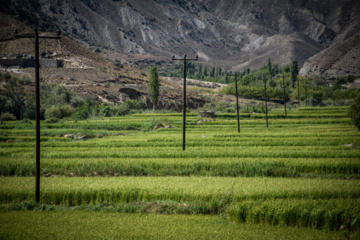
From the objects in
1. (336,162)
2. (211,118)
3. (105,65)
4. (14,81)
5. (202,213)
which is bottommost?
(202,213)

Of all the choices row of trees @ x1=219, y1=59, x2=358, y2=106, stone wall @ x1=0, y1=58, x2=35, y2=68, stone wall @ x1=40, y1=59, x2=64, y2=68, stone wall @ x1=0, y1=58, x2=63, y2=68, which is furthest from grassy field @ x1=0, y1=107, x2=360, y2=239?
stone wall @ x1=0, y1=58, x2=35, y2=68

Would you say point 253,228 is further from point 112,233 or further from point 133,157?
point 133,157

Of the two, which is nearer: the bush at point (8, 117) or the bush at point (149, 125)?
the bush at point (149, 125)

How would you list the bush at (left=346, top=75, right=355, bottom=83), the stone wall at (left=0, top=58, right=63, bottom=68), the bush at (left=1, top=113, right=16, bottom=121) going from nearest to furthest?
the bush at (left=1, top=113, right=16, bottom=121), the stone wall at (left=0, top=58, right=63, bottom=68), the bush at (left=346, top=75, right=355, bottom=83)

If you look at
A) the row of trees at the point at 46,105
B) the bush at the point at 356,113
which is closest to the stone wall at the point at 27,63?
the row of trees at the point at 46,105

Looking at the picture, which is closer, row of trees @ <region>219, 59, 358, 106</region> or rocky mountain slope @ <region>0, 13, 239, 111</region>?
rocky mountain slope @ <region>0, 13, 239, 111</region>

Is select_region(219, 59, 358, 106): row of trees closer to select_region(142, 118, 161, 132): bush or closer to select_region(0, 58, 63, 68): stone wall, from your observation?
select_region(142, 118, 161, 132): bush

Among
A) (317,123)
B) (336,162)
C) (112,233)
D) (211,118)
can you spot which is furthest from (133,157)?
(317,123)

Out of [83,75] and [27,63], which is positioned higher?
[27,63]

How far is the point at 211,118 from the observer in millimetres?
54969

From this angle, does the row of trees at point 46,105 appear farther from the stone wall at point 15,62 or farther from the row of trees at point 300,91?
the row of trees at point 300,91

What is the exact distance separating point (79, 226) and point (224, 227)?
18.3ft

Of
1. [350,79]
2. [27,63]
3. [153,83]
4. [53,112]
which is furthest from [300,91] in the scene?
[27,63]

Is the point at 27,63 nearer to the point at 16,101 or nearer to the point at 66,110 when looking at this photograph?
the point at 16,101
